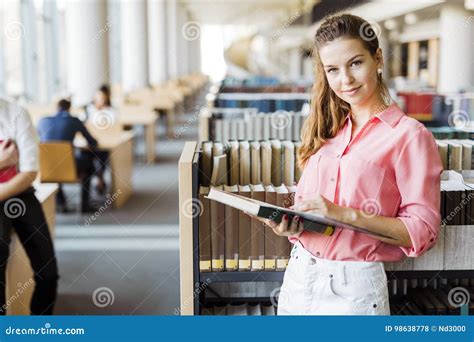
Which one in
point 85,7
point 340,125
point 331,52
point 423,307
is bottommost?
point 423,307

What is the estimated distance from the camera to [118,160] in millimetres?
7023

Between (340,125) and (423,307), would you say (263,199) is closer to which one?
(340,125)

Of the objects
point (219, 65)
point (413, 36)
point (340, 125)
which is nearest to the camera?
point (340, 125)

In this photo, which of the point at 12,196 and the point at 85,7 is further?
the point at 85,7

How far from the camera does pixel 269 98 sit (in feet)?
23.9

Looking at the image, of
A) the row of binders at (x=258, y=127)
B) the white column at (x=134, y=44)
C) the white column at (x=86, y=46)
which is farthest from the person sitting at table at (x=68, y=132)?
the white column at (x=134, y=44)

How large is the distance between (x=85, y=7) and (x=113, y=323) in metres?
8.81

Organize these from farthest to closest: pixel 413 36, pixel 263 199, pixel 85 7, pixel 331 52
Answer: pixel 413 36
pixel 85 7
pixel 263 199
pixel 331 52

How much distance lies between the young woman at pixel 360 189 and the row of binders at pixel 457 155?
970mm

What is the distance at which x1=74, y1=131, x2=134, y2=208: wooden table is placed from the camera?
6.75 metres

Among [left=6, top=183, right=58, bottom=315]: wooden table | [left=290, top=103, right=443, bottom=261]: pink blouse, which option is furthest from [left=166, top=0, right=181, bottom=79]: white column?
[left=290, top=103, right=443, bottom=261]: pink blouse

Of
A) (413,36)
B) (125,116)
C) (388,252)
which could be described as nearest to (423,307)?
(388,252)

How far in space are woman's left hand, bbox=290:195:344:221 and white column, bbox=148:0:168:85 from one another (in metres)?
18.7

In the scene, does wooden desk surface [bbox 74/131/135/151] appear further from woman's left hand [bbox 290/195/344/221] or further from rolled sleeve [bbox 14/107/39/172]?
woman's left hand [bbox 290/195/344/221]
